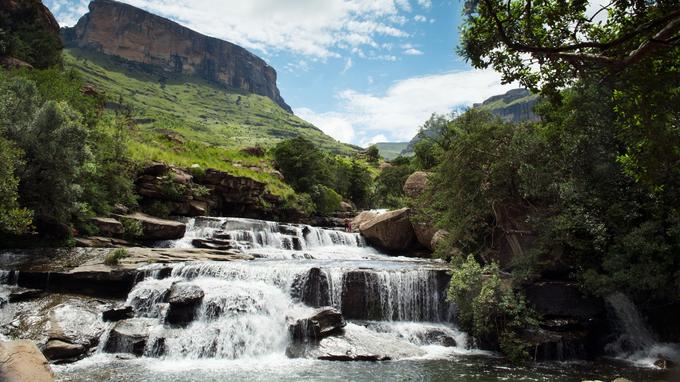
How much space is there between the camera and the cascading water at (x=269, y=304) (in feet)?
47.1

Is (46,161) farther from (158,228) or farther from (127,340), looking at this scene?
(127,340)

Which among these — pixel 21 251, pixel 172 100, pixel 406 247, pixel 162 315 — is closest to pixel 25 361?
pixel 162 315

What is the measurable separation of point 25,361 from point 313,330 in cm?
858

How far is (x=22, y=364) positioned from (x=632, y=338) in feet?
65.4

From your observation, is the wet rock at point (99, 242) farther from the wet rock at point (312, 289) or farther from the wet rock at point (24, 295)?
the wet rock at point (312, 289)

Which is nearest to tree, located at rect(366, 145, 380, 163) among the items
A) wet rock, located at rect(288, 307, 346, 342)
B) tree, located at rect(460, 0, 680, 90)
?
wet rock, located at rect(288, 307, 346, 342)

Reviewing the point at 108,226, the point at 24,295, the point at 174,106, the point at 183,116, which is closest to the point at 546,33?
the point at 24,295

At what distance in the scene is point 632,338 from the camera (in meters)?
16.5

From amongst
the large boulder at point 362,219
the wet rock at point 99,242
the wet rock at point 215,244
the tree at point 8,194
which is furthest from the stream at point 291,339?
the large boulder at point 362,219

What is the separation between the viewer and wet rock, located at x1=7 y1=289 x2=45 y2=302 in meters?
15.2

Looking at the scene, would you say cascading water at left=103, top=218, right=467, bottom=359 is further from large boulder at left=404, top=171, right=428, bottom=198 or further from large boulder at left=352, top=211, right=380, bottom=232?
large boulder at left=352, top=211, right=380, bottom=232

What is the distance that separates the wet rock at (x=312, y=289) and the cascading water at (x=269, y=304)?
4 centimetres

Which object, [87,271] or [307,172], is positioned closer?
[87,271]

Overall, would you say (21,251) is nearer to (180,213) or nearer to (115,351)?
(115,351)
